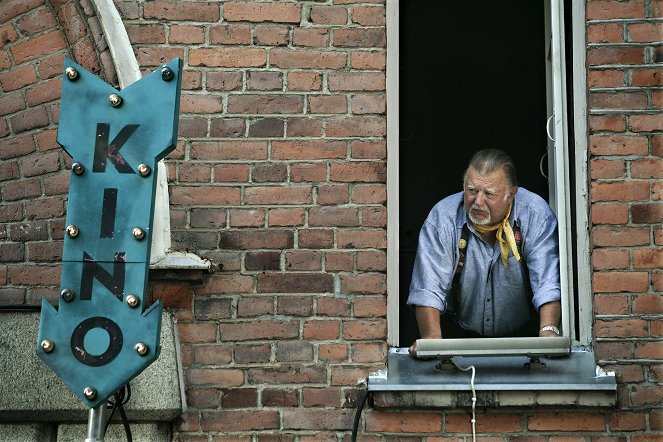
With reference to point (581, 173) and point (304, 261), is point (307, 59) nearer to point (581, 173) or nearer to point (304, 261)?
point (304, 261)

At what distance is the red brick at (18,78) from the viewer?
518 cm

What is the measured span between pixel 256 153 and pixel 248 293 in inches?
22.2

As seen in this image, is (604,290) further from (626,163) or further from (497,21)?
(497,21)

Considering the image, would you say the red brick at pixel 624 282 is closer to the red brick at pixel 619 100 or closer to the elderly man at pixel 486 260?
the elderly man at pixel 486 260

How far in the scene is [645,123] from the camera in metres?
4.88

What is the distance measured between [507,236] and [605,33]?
901 mm

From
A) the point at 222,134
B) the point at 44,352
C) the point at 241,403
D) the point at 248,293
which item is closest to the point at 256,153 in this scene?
the point at 222,134

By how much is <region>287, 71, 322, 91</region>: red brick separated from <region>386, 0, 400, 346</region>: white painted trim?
0.29 metres

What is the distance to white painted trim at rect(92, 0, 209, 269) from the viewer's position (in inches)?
190

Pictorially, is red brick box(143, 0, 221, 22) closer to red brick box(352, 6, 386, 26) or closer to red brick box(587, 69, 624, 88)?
red brick box(352, 6, 386, 26)

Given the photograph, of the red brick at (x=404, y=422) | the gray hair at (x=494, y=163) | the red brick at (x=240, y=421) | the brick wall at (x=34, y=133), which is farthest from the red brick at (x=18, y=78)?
the red brick at (x=404, y=422)

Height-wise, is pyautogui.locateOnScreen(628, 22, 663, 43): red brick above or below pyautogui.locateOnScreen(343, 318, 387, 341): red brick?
Result: above

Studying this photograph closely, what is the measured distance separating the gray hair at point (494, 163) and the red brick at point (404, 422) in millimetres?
1043

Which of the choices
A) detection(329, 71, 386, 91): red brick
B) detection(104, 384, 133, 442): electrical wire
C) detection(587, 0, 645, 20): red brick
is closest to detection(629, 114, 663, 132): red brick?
detection(587, 0, 645, 20): red brick
